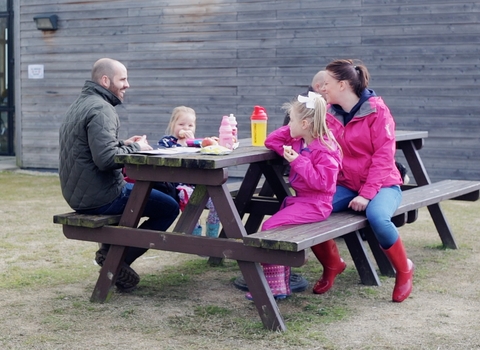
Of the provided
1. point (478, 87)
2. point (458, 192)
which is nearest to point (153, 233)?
point (458, 192)

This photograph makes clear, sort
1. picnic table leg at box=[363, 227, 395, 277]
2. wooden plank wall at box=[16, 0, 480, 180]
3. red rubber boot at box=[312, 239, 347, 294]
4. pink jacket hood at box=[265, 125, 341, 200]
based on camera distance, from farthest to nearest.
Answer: wooden plank wall at box=[16, 0, 480, 180], picnic table leg at box=[363, 227, 395, 277], red rubber boot at box=[312, 239, 347, 294], pink jacket hood at box=[265, 125, 341, 200]

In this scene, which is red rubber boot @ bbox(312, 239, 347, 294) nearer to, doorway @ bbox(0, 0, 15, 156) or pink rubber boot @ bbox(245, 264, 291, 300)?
pink rubber boot @ bbox(245, 264, 291, 300)

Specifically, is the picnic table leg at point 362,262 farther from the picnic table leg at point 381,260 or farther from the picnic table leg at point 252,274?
the picnic table leg at point 252,274

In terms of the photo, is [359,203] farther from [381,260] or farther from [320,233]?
[381,260]

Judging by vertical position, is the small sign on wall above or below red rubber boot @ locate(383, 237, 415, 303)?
above

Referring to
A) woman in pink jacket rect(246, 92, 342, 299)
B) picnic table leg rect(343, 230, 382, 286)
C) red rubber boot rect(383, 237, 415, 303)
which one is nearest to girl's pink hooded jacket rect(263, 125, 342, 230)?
woman in pink jacket rect(246, 92, 342, 299)

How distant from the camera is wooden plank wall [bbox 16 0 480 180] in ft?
31.8

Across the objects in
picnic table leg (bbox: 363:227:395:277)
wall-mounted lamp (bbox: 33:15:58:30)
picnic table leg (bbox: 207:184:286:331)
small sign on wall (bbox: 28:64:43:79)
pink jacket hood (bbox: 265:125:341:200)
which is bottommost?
picnic table leg (bbox: 363:227:395:277)

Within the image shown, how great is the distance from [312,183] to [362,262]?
3.20ft

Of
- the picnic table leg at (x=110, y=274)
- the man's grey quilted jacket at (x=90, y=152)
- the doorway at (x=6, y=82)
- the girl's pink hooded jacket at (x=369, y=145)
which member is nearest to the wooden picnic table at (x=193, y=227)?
the picnic table leg at (x=110, y=274)

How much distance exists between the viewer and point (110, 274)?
179 inches

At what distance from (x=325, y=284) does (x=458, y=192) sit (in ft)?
5.72

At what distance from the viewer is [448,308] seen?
4.50 metres

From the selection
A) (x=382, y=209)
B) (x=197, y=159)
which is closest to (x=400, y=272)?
(x=382, y=209)
